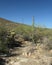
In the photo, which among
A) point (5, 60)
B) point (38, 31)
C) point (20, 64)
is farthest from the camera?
point (38, 31)

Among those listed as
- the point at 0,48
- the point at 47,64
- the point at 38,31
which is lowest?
the point at 47,64

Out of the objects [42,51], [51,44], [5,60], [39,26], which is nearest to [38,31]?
[39,26]

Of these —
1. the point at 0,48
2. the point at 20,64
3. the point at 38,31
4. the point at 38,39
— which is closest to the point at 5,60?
the point at 20,64

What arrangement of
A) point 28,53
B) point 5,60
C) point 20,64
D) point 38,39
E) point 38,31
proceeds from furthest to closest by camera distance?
point 38,31
point 38,39
point 28,53
point 5,60
point 20,64

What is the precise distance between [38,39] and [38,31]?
178 cm

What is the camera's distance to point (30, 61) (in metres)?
10.1

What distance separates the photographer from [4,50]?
12.9m

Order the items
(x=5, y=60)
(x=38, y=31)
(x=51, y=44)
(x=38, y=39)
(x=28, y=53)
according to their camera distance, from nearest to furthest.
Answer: (x=5, y=60) → (x=28, y=53) → (x=51, y=44) → (x=38, y=39) → (x=38, y=31)

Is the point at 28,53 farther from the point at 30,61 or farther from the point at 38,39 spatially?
the point at 38,39

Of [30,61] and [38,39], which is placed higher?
[38,39]

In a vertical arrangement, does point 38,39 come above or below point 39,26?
below

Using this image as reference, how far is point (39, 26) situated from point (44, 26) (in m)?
0.59

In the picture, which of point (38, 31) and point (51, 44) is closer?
point (51, 44)

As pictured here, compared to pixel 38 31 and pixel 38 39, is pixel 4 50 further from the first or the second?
pixel 38 31
